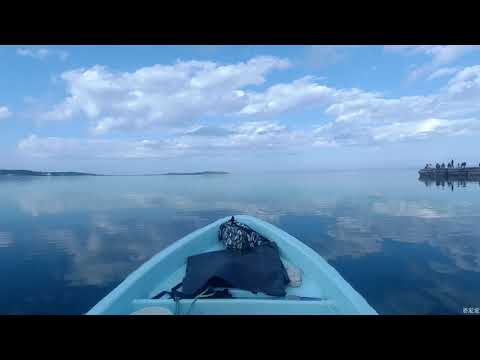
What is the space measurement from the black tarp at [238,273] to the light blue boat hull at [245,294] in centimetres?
11

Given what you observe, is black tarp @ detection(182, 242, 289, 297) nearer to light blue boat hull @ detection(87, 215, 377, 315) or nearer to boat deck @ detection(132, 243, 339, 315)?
light blue boat hull @ detection(87, 215, 377, 315)

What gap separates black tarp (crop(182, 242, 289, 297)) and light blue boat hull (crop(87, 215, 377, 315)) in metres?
0.11

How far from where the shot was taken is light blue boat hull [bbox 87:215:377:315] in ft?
7.04

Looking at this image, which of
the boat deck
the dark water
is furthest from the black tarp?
the dark water

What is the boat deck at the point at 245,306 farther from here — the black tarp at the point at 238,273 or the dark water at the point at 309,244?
the dark water at the point at 309,244

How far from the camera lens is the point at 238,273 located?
2.75 m

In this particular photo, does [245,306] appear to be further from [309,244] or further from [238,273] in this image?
[309,244]

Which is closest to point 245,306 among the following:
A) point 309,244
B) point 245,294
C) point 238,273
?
point 245,294

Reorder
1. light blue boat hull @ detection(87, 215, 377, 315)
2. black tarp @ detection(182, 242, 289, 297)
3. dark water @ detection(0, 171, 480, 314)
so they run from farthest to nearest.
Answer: dark water @ detection(0, 171, 480, 314) → black tarp @ detection(182, 242, 289, 297) → light blue boat hull @ detection(87, 215, 377, 315)

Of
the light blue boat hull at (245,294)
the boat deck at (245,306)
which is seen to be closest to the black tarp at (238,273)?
the light blue boat hull at (245,294)

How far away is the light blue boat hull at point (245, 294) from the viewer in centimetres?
214

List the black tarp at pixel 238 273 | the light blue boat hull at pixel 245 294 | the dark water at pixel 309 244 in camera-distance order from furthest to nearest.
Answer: the dark water at pixel 309 244, the black tarp at pixel 238 273, the light blue boat hull at pixel 245 294
